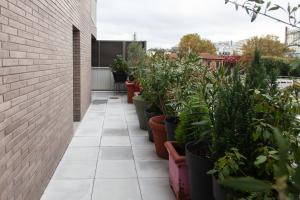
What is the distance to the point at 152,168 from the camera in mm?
4273

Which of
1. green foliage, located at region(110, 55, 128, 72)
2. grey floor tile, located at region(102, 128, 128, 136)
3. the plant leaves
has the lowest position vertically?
grey floor tile, located at region(102, 128, 128, 136)

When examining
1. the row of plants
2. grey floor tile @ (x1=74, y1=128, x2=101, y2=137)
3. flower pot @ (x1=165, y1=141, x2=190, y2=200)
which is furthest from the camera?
grey floor tile @ (x1=74, y1=128, x2=101, y2=137)

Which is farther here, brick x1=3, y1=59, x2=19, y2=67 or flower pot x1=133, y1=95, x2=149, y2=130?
flower pot x1=133, y1=95, x2=149, y2=130

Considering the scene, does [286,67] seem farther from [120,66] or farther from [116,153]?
[120,66]

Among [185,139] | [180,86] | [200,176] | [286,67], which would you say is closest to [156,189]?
[185,139]

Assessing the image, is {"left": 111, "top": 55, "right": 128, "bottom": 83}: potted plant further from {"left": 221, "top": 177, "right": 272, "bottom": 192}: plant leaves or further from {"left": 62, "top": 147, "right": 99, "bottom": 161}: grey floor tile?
{"left": 221, "top": 177, "right": 272, "bottom": 192}: plant leaves

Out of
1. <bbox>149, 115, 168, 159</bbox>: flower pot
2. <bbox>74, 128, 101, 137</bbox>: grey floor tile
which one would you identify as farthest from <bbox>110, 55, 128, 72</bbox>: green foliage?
<bbox>149, 115, 168, 159</bbox>: flower pot

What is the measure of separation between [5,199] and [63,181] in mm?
1549

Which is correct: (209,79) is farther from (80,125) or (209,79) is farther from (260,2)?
(80,125)

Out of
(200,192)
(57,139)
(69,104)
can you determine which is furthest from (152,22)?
→ (200,192)

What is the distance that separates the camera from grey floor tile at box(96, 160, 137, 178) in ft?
13.2

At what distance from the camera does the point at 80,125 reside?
689 centimetres

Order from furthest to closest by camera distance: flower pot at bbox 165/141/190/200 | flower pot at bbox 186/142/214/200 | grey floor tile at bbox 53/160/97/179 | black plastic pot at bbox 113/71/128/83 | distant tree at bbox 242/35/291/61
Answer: black plastic pot at bbox 113/71/128/83 < grey floor tile at bbox 53/160/97/179 < flower pot at bbox 165/141/190/200 < flower pot at bbox 186/142/214/200 < distant tree at bbox 242/35/291/61

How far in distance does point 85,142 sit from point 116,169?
4.74 ft
